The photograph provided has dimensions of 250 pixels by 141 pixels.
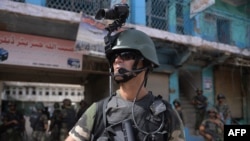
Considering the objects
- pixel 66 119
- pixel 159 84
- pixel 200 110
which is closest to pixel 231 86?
pixel 200 110

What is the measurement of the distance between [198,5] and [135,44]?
268 inches

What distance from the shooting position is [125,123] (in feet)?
5.04

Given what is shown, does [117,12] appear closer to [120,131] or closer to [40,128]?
[120,131]

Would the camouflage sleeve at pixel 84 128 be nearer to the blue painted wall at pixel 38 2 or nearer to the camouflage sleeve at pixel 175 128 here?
the camouflage sleeve at pixel 175 128

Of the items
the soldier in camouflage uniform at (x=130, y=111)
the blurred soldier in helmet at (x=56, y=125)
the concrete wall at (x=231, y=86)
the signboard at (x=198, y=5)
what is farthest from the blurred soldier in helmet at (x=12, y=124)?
the concrete wall at (x=231, y=86)

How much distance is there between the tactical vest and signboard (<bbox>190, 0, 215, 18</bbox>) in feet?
22.3

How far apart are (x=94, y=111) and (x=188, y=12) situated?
7.53 meters

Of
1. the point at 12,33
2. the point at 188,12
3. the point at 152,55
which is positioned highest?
the point at 188,12

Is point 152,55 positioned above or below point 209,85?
above

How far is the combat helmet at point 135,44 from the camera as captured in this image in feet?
5.22

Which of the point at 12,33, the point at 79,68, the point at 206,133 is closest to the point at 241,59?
the point at 206,133

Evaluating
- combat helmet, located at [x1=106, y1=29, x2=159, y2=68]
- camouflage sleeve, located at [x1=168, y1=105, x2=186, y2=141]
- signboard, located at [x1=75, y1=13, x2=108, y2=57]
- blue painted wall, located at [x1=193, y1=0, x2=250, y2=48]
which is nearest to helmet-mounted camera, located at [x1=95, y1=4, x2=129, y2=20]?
combat helmet, located at [x1=106, y1=29, x2=159, y2=68]

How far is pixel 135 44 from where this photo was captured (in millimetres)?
1606

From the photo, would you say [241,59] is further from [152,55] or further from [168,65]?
[152,55]
